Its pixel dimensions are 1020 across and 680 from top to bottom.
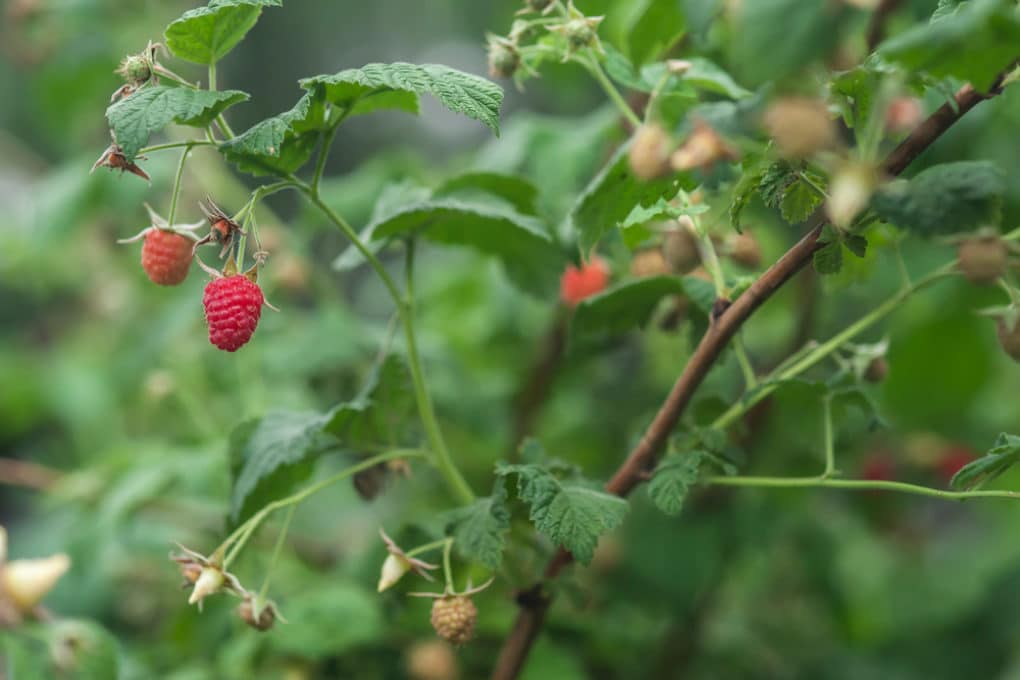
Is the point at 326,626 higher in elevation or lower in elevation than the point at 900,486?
lower

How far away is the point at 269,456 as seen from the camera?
687 mm

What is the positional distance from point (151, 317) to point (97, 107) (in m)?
0.38

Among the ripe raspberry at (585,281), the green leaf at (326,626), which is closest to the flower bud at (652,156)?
the ripe raspberry at (585,281)

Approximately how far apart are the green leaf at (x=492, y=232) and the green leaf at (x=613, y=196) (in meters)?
0.08

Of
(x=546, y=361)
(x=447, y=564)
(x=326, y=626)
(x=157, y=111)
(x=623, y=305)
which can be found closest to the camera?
(x=157, y=111)

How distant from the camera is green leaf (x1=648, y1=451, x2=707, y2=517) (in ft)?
2.00

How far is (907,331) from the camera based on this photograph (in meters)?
1.38

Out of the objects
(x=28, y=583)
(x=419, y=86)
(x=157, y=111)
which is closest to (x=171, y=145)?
(x=157, y=111)

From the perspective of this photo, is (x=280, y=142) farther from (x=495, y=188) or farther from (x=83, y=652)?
(x=83, y=652)

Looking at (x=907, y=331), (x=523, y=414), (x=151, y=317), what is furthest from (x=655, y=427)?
(x=151, y=317)

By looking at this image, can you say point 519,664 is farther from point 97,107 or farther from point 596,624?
point 97,107

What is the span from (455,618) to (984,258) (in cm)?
37

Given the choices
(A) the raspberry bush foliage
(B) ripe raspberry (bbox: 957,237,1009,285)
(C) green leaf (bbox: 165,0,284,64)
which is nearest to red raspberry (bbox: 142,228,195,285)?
(A) the raspberry bush foliage

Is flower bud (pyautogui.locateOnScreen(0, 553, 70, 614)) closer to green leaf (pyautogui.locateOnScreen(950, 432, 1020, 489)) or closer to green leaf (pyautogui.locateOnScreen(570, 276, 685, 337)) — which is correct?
green leaf (pyautogui.locateOnScreen(570, 276, 685, 337))
